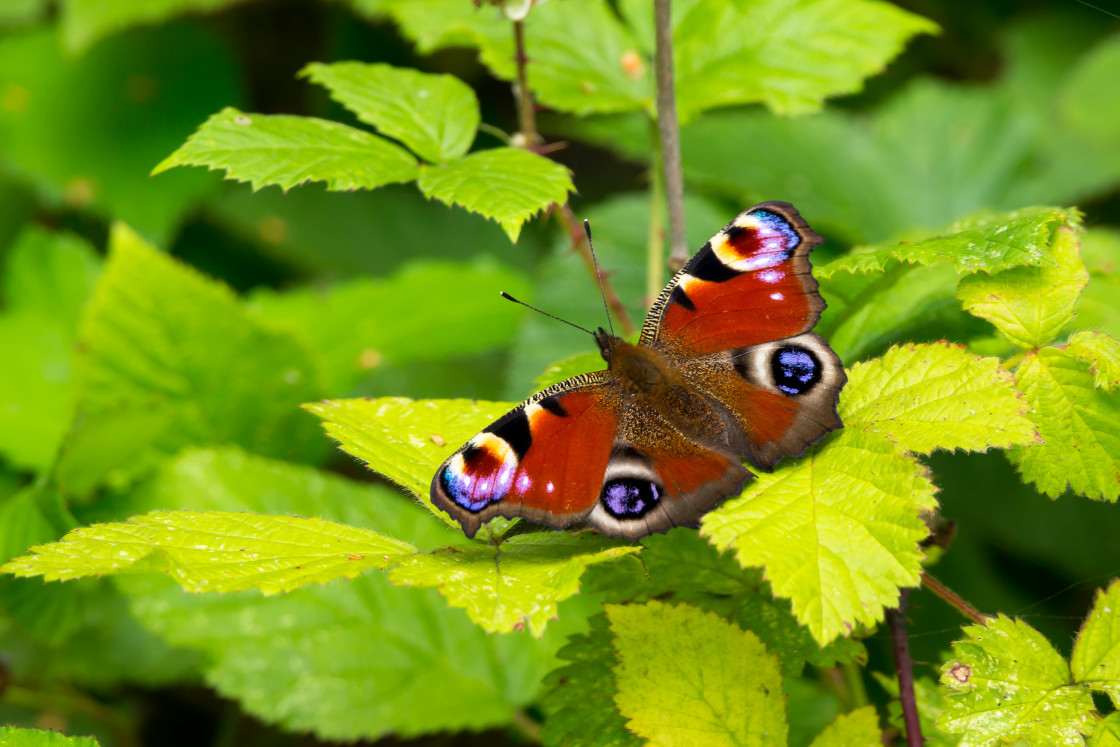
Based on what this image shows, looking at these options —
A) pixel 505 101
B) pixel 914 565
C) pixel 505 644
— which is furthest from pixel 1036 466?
pixel 505 101

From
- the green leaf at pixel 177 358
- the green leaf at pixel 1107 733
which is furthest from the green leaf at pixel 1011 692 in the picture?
the green leaf at pixel 177 358

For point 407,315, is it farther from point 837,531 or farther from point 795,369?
point 837,531

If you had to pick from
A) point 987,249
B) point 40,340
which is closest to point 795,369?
point 987,249

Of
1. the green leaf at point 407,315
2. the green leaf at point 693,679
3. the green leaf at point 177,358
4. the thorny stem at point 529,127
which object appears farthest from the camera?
the green leaf at point 407,315

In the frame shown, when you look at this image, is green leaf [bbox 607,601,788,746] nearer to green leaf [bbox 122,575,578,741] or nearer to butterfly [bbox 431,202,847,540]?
butterfly [bbox 431,202,847,540]

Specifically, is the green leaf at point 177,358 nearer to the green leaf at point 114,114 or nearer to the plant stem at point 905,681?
the green leaf at point 114,114

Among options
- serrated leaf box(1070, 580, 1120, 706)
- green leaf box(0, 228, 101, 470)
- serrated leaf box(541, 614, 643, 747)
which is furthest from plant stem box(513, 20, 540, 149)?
green leaf box(0, 228, 101, 470)

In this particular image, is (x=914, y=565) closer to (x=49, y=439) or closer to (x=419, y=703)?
(x=419, y=703)
